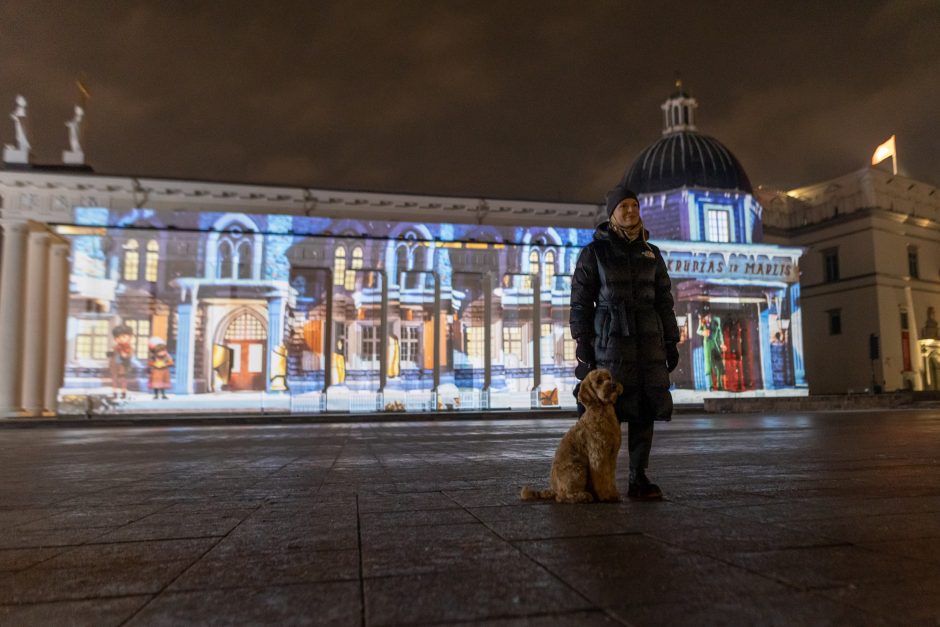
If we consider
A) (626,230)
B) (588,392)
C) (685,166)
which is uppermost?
(685,166)

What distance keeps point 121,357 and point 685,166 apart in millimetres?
31689

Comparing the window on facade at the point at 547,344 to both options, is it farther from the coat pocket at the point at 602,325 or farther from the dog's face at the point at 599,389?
the dog's face at the point at 599,389

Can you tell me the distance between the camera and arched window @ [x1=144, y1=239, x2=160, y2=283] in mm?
31906

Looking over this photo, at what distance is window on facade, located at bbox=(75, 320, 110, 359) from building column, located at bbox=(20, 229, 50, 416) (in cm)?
137

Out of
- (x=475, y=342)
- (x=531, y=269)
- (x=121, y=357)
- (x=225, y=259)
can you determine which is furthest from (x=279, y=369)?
(x=531, y=269)

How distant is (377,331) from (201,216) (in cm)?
1007

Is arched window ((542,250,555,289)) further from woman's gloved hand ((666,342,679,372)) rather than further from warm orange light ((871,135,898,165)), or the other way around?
warm orange light ((871,135,898,165))

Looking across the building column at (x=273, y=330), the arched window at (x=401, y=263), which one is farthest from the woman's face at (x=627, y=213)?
the arched window at (x=401, y=263)

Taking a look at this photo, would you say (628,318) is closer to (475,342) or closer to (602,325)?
(602,325)

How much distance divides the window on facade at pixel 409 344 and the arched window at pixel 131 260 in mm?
12806

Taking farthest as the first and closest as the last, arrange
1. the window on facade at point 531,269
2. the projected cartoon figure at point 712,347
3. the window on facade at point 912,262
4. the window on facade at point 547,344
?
the window on facade at point 912,262 → the projected cartoon figure at point 712,347 → the window on facade at point 531,269 → the window on facade at point 547,344

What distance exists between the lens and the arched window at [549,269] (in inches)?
1419

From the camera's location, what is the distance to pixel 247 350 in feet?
107

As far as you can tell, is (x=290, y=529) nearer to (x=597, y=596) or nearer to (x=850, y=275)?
(x=597, y=596)
